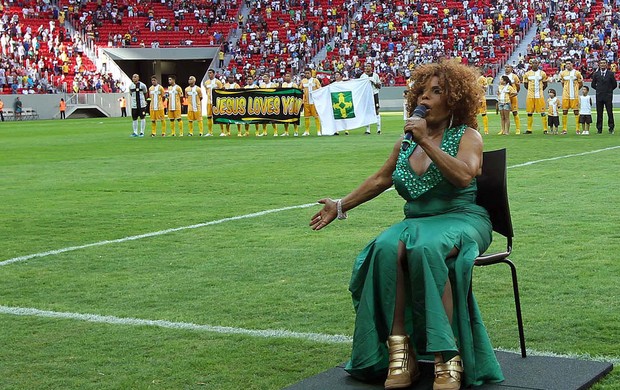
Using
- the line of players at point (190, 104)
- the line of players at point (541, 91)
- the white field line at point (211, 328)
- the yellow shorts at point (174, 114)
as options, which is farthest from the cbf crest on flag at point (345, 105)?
the white field line at point (211, 328)

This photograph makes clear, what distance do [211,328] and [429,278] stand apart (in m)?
2.06

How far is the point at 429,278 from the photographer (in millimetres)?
4594

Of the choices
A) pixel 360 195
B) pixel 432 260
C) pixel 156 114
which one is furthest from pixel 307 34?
pixel 432 260

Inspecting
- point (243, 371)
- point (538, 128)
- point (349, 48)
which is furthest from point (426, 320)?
point (349, 48)

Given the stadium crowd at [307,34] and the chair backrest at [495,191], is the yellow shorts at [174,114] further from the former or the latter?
the chair backrest at [495,191]

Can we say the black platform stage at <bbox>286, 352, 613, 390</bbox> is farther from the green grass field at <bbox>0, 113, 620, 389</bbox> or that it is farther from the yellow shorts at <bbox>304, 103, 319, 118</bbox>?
the yellow shorts at <bbox>304, 103, 319, 118</bbox>

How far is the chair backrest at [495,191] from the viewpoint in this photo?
17.1 ft

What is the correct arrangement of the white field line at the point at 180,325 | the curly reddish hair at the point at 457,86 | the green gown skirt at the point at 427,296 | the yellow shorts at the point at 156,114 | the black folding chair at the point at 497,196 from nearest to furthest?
the green gown skirt at the point at 427,296 → the curly reddish hair at the point at 457,86 → the black folding chair at the point at 497,196 → the white field line at the point at 180,325 → the yellow shorts at the point at 156,114

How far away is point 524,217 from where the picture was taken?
35.4 feet

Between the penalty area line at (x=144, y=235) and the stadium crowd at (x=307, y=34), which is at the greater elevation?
the stadium crowd at (x=307, y=34)

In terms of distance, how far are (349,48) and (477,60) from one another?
7.88 metres

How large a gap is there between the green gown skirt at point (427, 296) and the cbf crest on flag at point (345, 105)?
2509 cm

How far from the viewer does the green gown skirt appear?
460 centimetres

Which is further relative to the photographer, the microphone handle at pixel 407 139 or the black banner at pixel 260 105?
the black banner at pixel 260 105
